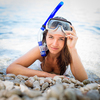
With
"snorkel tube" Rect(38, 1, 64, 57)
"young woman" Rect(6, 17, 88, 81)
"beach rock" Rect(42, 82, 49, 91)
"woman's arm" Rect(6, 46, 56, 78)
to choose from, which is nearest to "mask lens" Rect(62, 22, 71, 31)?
"young woman" Rect(6, 17, 88, 81)

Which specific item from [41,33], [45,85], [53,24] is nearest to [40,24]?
[41,33]

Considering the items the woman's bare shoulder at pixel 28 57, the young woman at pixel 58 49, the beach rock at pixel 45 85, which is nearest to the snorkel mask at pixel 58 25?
the young woman at pixel 58 49

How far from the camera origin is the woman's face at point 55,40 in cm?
242

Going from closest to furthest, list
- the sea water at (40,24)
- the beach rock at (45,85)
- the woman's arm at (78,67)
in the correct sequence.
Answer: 1. the beach rock at (45,85)
2. the woman's arm at (78,67)
3. the sea water at (40,24)

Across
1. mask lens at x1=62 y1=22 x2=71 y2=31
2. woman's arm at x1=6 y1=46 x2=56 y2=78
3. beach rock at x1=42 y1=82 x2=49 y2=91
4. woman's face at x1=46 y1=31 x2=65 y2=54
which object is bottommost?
beach rock at x1=42 y1=82 x2=49 y2=91

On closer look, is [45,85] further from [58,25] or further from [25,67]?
[58,25]

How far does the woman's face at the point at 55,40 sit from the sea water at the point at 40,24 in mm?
1585

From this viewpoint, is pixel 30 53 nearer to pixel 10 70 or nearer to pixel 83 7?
pixel 10 70

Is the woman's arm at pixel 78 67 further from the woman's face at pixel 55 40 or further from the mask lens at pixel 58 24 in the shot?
the mask lens at pixel 58 24

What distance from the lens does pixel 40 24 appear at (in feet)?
40.1

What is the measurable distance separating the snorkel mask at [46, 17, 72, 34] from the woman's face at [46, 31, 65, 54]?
0.08 metres

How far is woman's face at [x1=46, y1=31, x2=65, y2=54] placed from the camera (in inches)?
95.2

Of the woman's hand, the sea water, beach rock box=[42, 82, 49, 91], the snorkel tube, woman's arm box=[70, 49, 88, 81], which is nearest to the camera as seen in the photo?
beach rock box=[42, 82, 49, 91]

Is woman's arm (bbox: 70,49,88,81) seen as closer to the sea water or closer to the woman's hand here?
the woman's hand
